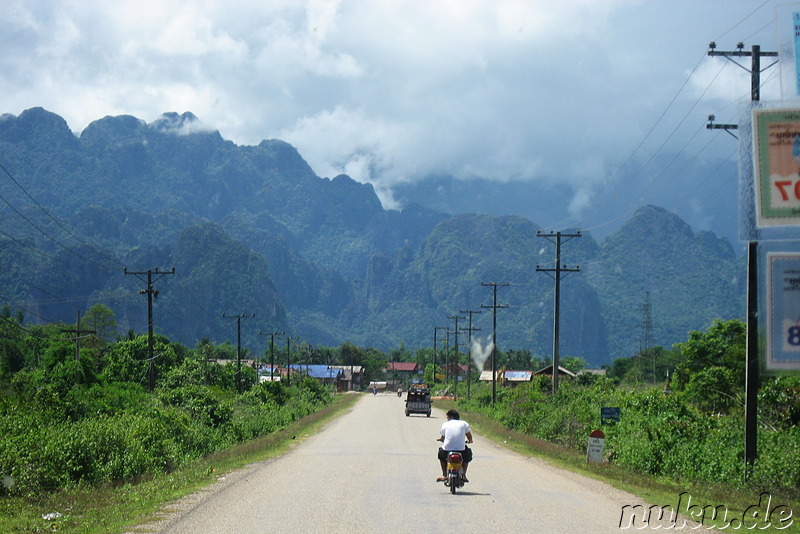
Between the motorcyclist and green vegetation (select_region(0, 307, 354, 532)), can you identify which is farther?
green vegetation (select_region(0, 307, 354, 532))

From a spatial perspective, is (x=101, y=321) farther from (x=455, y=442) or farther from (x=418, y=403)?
(x=455, y=442)

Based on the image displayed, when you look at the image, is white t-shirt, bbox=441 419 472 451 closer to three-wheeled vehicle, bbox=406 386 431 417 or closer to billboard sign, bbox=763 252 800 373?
billboard sign, bbox=763 252 800 373

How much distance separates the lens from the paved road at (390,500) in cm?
1234

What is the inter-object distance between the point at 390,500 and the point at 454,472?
174 cm

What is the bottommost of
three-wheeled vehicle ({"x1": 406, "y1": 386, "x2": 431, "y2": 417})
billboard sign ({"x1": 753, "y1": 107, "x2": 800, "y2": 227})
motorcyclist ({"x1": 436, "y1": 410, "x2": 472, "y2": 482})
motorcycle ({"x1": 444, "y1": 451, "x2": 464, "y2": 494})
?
three-wheeled vehicle ({"x1": 406, "y1": 386, "x2": 431, "y2": 417})

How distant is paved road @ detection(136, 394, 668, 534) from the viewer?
1234cm

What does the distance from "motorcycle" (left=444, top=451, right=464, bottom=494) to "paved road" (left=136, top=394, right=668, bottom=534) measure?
0.23 m

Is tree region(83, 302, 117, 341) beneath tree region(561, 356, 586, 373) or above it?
above

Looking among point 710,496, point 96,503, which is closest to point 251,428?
point 96,503

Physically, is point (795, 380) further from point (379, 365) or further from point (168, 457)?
point (379, 365)

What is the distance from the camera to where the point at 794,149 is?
372 inches

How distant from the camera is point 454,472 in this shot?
639 inches

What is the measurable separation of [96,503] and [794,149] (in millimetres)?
13307

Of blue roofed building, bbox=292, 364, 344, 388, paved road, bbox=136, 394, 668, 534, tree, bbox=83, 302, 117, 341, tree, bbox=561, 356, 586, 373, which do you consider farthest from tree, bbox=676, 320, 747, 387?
tree, bbox=83, 302, 117, 341
